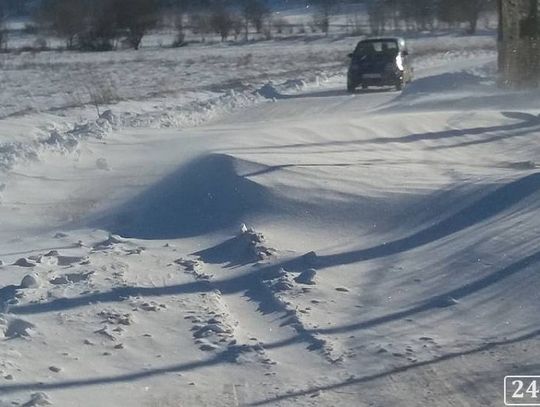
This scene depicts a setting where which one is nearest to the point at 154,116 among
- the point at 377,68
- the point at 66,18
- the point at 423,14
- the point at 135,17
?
the point at 377,68

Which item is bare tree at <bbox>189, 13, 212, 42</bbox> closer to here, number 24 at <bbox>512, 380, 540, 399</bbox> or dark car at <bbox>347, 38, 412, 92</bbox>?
dark car at <bbox>347, 38, 412, 92</bbox>

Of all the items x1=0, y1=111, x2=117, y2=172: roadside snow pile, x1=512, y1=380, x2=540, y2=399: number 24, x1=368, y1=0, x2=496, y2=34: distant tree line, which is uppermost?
x1=0, y1=111, x2=117, y2=172: roadside snow pile

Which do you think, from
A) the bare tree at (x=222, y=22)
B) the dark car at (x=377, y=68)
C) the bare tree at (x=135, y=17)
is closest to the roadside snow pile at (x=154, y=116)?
the dark car at (x=377, y=68)

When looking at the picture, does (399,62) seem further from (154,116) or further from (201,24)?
(201,24)

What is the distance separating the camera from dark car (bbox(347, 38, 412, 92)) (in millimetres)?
32344

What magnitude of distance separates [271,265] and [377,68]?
75.9ft

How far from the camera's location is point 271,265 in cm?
1000

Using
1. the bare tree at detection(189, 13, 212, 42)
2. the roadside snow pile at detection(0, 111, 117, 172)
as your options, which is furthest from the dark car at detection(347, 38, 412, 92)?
the bare tree at detection(189, 13, 212, 42)

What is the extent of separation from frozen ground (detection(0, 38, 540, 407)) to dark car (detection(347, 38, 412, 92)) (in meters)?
13.0

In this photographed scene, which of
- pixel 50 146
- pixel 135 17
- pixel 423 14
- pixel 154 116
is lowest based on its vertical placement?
pixel 423 14

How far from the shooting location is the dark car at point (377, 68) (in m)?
32.3

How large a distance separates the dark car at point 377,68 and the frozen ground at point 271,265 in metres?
13.0

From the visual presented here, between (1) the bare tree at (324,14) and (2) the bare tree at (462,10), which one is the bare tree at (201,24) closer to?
(1) the bare tree at (324,14)

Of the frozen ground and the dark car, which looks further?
the dark car
